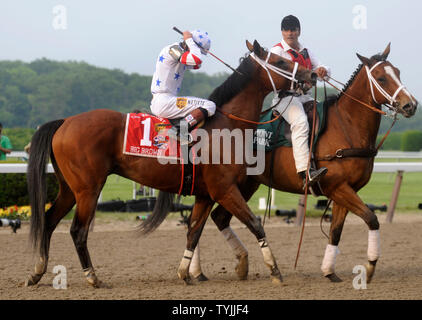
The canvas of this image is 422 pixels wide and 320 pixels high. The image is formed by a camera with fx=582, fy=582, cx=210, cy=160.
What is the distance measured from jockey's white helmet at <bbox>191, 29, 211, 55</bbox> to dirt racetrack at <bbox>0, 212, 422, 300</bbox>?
6.59 ft

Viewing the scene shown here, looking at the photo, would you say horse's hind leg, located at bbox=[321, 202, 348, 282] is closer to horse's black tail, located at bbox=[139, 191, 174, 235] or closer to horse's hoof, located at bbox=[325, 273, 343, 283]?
horse's hoof, located at bbox=[325, 273, 343, 283]

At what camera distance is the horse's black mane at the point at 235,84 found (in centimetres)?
539

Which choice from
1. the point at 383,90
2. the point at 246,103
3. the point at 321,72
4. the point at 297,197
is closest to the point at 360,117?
the point at 383,90

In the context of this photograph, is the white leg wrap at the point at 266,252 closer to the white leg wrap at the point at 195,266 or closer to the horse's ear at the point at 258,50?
the white leg wrap at the point at 195,266

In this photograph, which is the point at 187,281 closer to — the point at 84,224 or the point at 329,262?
the point at 84,224

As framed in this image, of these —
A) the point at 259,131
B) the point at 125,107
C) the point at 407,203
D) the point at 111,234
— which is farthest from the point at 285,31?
the point at 125,107

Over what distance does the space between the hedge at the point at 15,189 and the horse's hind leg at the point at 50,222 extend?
483 cm

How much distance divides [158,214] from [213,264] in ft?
3.64

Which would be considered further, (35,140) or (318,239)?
(318,239)

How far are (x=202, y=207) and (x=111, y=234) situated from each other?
11.9 feet

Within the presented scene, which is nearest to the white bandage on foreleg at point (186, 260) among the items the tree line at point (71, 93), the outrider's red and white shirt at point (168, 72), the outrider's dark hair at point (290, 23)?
the outrider's red and white shirt at point (168, 72)

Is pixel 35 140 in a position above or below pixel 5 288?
above

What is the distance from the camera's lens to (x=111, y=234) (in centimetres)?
879

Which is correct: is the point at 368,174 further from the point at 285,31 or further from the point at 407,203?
the point at 407,203
